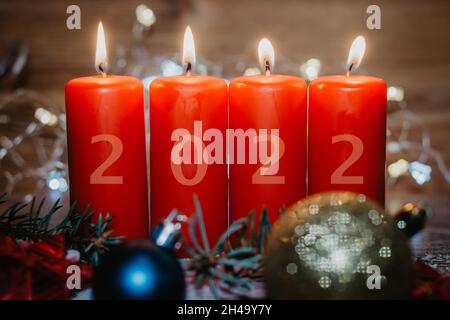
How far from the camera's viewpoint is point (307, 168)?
2.57 ft

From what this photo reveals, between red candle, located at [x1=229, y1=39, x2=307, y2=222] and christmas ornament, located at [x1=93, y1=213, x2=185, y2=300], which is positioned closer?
christmas ornament, located at [x1=93, y1=213, x2=185, y2=300]

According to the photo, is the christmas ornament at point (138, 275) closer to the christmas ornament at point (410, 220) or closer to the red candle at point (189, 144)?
the red candle at point (189, 144)

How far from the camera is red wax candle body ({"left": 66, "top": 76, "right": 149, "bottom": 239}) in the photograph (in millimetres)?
737

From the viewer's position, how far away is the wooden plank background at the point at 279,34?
126cm

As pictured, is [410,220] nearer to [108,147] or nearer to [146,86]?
[108,147]

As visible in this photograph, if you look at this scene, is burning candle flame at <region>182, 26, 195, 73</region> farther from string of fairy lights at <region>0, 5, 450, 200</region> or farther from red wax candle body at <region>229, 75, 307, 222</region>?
string of fairy lights at <region>0, 5, 450, 200</region>

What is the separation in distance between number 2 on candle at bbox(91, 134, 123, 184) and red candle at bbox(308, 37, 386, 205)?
0.22 meters

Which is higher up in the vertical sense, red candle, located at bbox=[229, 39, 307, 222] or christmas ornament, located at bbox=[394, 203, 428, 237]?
red candle, located at bbox=[229, 39, 307, 222]

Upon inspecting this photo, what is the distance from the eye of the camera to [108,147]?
2.45 feet

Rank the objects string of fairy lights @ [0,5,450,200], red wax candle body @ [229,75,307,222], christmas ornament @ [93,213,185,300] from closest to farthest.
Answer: christmas ornament @ [93,213,185,300] → red wax candle body @ [229,75,307,222] → string of fairy lights @ [0,5,450,200]

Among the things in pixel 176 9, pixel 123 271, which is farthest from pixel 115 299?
pixel 176 9

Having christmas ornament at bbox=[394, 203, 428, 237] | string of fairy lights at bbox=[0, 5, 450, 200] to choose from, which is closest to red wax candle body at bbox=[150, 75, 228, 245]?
christmas ornament at bbox=[394, 203, 428, 237]

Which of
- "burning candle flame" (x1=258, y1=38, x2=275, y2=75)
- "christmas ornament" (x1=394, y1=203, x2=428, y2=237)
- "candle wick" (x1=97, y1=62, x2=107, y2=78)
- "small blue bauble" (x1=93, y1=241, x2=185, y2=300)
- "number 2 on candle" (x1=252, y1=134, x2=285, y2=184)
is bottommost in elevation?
"small blue bauble" (x1=93, y1=241, x2=185, y2=300)
